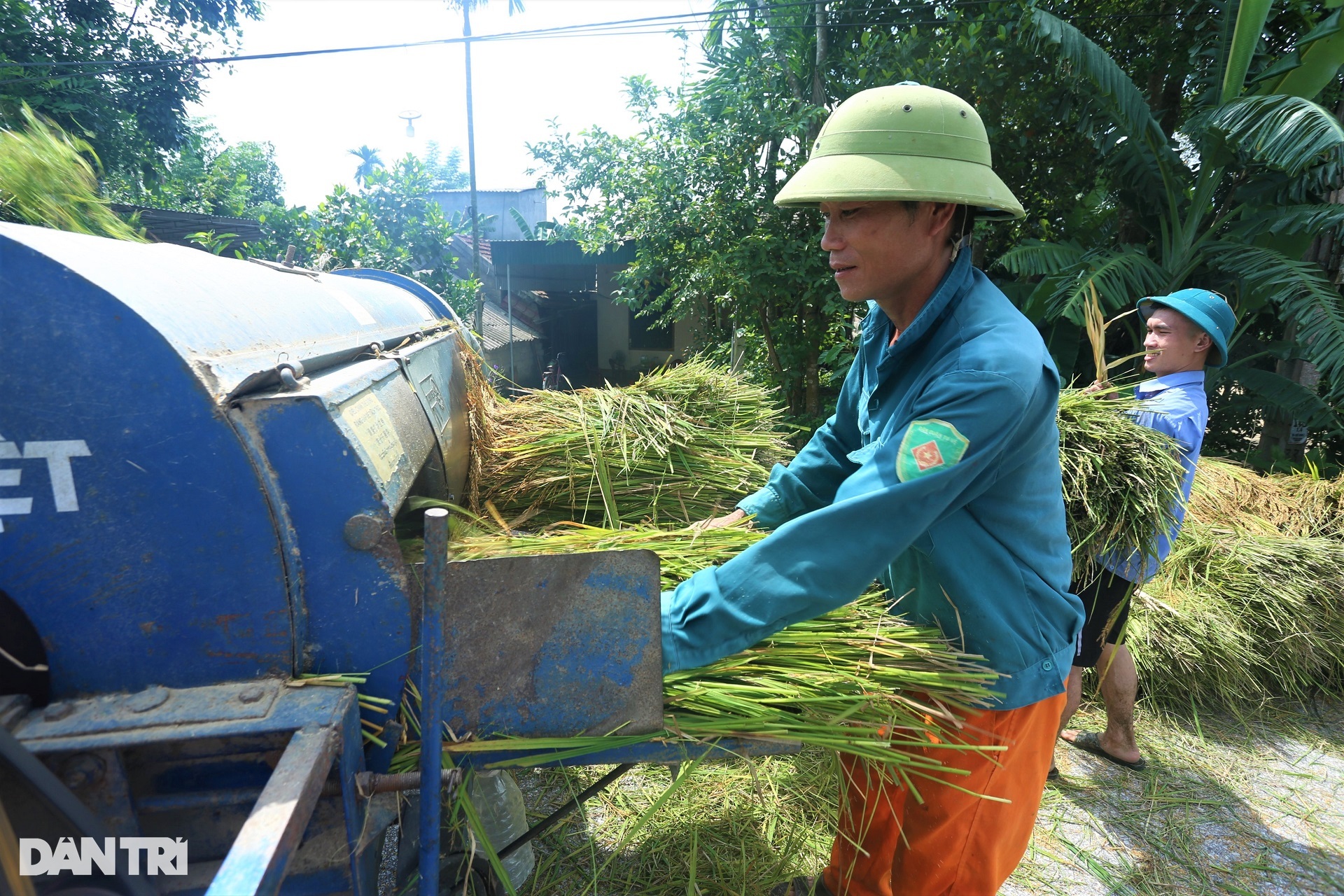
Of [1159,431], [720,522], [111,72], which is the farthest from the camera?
[111,72]

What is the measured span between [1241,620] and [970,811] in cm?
305

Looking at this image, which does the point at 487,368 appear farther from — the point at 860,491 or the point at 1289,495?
the point at 1289,495

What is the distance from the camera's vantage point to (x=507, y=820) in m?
2.29

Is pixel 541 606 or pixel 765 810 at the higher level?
pixel 541 606

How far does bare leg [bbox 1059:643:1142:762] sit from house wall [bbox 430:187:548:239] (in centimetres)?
2401

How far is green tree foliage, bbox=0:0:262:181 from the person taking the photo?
10500 millimetres

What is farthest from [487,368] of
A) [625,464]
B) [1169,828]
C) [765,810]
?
[1169,828]

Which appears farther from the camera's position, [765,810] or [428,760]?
[765,810]

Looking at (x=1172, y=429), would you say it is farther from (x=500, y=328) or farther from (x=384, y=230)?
(x=500, y=328)

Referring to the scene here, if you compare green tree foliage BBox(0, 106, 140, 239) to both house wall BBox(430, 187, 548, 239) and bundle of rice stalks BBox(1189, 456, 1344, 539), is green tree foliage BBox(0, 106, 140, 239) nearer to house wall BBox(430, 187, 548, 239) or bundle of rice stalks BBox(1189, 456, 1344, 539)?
bundle of rice stalks BBox(1189, 456, 1344, 539)

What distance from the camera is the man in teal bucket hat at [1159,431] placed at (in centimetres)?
281

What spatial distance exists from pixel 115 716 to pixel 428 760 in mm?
511

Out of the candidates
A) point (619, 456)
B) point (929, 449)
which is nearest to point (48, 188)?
point (619, 456)

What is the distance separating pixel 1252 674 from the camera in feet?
12.6
